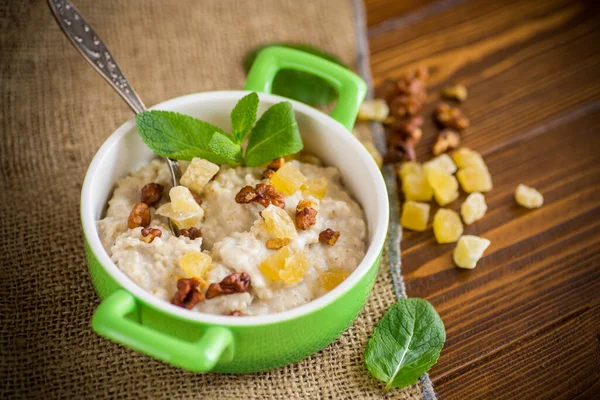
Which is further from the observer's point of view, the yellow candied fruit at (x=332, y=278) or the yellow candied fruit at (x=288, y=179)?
the yellow candied fruit at (x=288, y=179)

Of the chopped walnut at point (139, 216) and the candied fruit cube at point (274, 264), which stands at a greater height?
the chopped walnut at point (139, 216)

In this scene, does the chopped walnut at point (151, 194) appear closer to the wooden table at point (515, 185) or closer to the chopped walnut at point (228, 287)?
the chopped walnut at point (228, 287)

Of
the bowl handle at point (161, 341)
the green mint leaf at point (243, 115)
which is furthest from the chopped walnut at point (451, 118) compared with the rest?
the bowl handle at point (161, 341)

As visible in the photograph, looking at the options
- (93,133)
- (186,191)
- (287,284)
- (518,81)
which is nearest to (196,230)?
(186,191)

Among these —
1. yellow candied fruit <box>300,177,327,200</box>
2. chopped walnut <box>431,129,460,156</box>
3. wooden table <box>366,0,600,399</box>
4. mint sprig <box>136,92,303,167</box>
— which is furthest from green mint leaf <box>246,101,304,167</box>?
chopped walnut <box>431,129,460,156</box>

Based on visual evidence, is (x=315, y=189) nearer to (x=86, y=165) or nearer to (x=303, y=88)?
(x=303, y=88)

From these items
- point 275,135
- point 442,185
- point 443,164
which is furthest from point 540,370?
point 275,135
